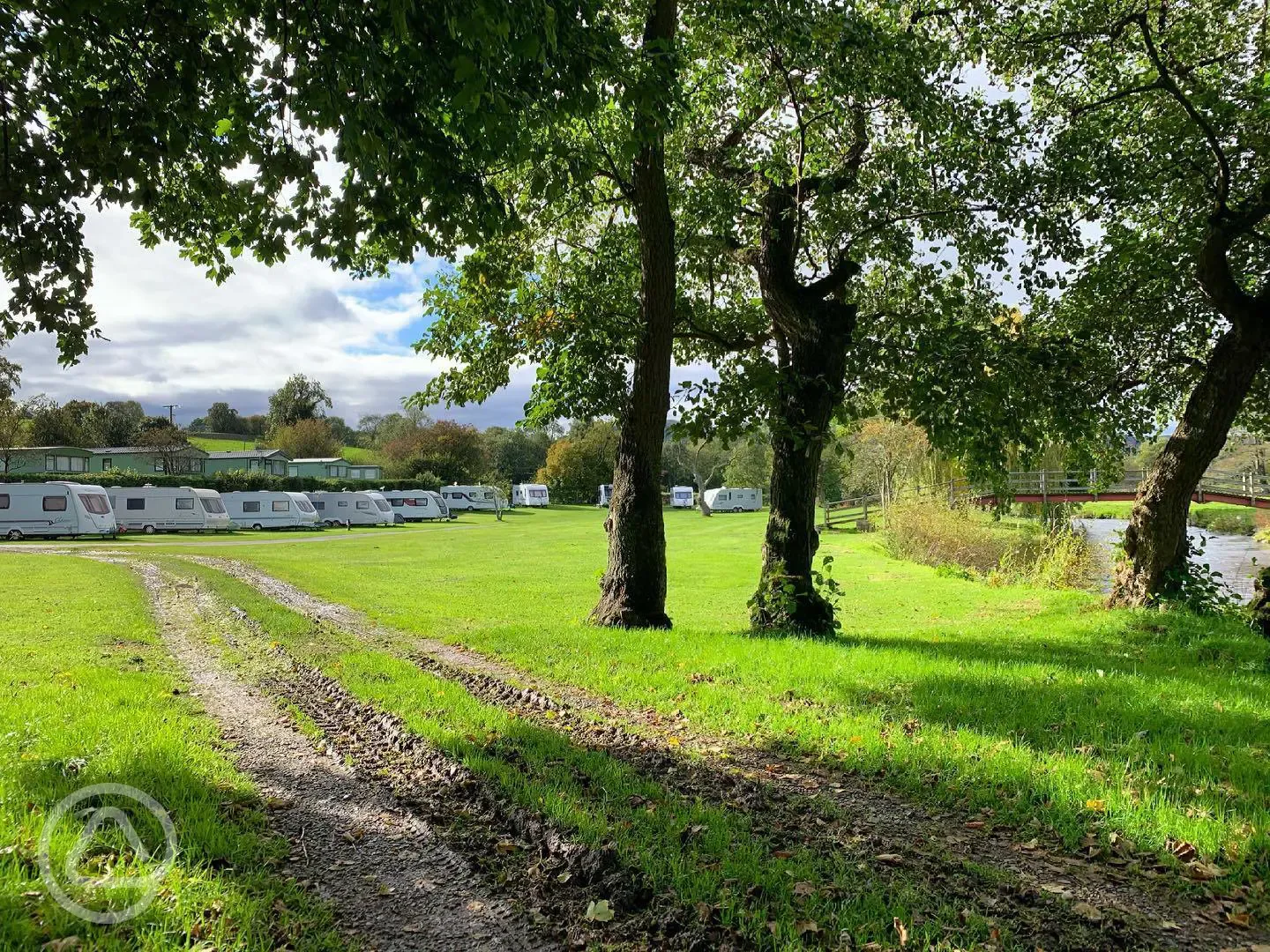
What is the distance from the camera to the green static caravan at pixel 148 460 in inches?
2242

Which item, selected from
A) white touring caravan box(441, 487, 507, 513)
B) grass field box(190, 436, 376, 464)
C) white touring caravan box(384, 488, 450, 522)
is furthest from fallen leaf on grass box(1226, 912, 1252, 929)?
grass field box(190, 436, 376, 464)

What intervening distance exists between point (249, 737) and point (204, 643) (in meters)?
4.99

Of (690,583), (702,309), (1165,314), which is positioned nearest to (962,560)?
(690,583)

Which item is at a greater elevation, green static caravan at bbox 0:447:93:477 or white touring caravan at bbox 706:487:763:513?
green static caravan at bbox 0:447:93:477

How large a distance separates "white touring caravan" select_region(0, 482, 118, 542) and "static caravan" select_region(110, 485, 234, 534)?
182 inches

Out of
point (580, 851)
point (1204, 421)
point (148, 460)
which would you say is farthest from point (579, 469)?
point (580, 851)

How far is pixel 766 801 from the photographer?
13.8 feet

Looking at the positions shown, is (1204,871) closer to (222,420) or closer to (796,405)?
(796,405)

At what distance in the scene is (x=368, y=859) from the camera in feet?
11.5

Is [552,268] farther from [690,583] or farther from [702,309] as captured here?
[690,583]

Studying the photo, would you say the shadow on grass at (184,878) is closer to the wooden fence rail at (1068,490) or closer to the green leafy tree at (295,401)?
the wooden fence rail at (1068,490)

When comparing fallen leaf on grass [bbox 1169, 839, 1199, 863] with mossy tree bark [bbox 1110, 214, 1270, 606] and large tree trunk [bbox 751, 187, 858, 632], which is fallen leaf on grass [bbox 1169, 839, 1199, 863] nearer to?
large tree trunk [bbox 751, 187, 858, 632]

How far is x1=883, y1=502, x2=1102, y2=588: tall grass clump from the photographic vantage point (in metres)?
20.2

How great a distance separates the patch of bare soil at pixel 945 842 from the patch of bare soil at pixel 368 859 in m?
1.54
